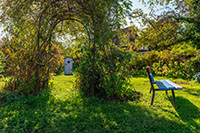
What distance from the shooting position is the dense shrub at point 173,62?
9.70 m

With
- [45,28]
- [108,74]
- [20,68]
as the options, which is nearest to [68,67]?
[20,68]

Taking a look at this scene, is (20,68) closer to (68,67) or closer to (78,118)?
(78,118)

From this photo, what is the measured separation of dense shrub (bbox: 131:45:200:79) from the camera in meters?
9.70

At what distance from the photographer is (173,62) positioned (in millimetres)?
11828

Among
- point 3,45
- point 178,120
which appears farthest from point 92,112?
point 3,45

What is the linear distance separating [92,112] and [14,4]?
11.3ft

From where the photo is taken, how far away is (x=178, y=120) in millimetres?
3158

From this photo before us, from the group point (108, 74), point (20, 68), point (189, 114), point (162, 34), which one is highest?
point (162, 34)

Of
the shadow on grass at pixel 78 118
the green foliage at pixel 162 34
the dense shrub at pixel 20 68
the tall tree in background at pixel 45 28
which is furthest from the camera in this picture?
the green foliage at pixel 162 34

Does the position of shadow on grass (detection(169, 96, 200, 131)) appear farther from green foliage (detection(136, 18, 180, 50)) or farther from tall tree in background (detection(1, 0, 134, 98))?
green foliage (detection(136, 18, 180, 50))

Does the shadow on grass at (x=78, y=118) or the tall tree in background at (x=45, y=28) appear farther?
the tall tree in background at (x=45, y=28)

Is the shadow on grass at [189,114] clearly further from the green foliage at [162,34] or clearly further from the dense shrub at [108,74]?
the green foliage at [162,34]

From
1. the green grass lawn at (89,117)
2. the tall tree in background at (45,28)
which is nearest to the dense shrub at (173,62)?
the tall tree in background at (45,28)

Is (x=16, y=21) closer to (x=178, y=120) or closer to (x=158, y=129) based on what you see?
(x=158, y=129)
